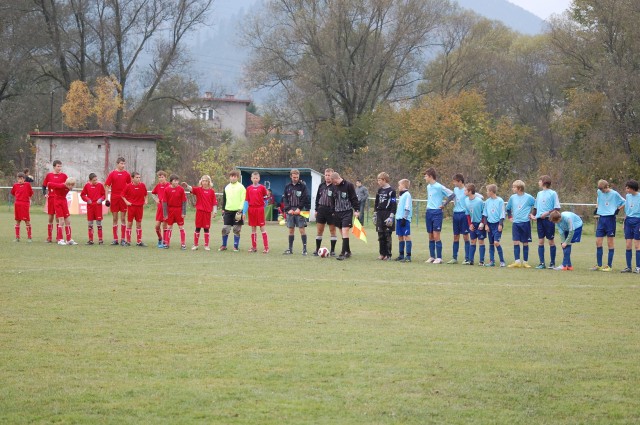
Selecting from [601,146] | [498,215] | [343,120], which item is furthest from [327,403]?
[343,120]

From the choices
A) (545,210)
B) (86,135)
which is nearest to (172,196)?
(545,210)

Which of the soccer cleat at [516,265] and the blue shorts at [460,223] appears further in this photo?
the blue shorts at [460,223]

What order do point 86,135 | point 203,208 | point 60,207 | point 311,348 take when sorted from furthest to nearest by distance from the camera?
point 86,135
point 60,207
point 203,208
point 311,348

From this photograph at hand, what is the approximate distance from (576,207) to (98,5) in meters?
35.9

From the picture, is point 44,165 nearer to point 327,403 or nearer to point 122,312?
point 122,312

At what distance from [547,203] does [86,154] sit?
35.9 m

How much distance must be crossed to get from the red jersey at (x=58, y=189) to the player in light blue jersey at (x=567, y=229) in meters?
11.5

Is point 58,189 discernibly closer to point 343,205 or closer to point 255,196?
point 255,196

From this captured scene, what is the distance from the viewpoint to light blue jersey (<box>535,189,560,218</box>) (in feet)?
62.1

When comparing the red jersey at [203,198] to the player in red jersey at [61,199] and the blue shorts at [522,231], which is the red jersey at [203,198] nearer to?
the player in red jersey at [61,199]

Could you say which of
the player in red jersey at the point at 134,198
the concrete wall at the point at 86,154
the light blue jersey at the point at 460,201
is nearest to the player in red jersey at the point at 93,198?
the player in red jersey at the point at 134,198

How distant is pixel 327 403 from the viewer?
7.00m

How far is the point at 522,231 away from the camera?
19.4 m

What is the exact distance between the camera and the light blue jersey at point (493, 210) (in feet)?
64.4
